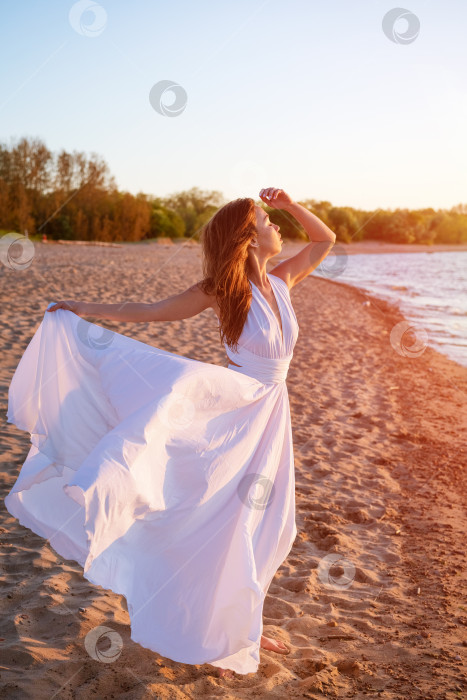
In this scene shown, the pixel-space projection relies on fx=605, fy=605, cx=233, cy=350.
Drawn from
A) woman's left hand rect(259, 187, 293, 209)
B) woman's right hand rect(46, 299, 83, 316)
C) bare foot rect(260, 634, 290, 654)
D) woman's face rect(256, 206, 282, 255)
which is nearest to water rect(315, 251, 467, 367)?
woman's left hand rect(259, 187, 293, 209)

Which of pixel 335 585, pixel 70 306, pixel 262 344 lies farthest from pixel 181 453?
pixel 335 585

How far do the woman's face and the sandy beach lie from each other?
2.06 meters

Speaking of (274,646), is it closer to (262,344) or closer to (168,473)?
(168,473)

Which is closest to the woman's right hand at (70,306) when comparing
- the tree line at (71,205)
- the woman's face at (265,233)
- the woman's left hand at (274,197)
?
the woman's face at (265,233)

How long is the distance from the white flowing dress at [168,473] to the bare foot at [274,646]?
14.7 inches

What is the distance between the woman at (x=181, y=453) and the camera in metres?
2.54

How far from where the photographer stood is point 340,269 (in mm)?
38750

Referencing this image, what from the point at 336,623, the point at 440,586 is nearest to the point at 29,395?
the point at 336,623

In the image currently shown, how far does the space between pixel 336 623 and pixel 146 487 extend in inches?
64.4

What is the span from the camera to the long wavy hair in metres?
3.01

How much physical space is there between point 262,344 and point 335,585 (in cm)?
178

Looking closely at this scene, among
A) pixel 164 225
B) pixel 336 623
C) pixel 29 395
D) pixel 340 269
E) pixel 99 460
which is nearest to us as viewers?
pixel 99 460

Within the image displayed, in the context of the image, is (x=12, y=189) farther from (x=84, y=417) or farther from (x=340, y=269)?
(x=84, y=417)

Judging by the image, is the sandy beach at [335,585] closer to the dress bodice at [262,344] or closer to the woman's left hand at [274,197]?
the dress bodice at [262,344]
